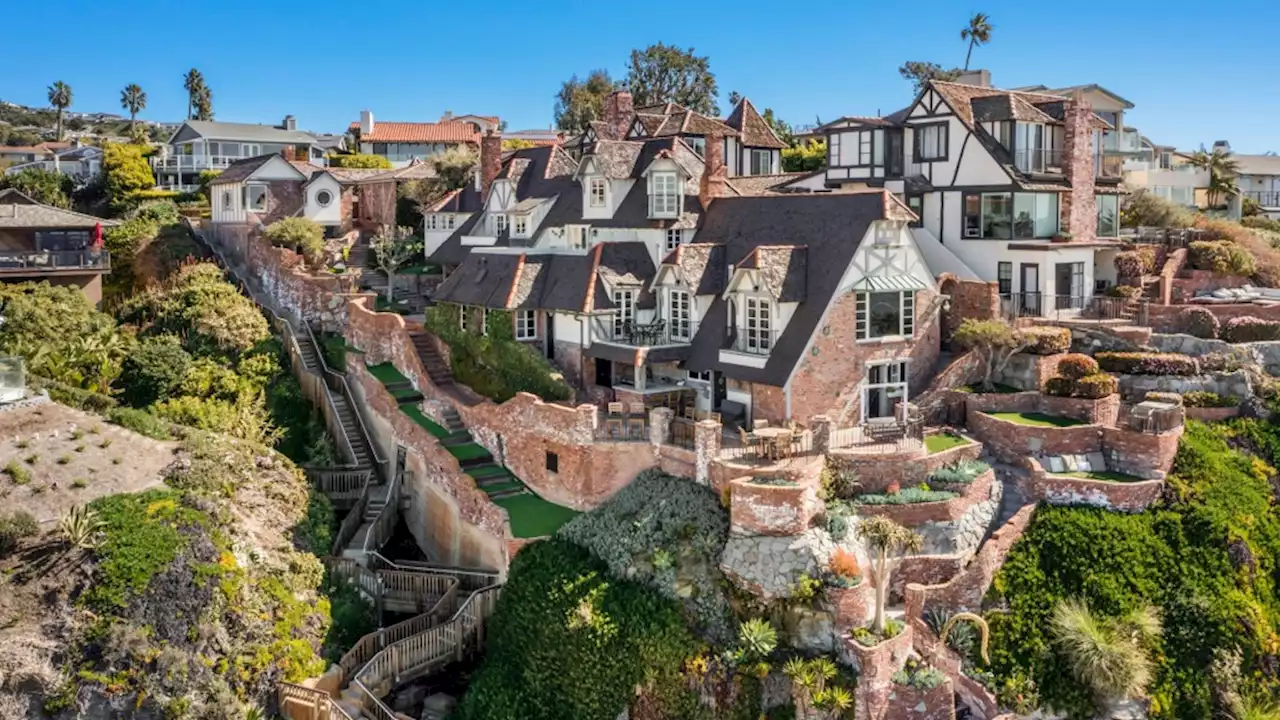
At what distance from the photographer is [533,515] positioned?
96.2 ft

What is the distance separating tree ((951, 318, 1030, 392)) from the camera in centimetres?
3144

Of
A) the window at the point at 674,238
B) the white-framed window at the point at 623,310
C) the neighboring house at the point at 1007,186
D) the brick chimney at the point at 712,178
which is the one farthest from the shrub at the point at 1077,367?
the white-framed window at the point at 623,310

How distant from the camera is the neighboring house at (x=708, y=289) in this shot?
29125mm

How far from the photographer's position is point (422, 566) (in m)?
29.9

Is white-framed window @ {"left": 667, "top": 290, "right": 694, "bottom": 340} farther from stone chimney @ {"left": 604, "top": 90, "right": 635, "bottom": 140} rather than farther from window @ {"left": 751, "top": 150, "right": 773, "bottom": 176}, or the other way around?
window @ {"left": 751, "top": 150, "right": 773, "bottom": 176}

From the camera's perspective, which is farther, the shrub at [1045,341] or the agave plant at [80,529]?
the shrub at [1045,341]

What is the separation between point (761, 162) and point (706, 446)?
2501 cm

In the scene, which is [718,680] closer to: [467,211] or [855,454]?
[855,454]

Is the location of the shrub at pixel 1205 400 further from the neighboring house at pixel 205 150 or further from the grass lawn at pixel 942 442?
the neighboring house at pixel 205 150

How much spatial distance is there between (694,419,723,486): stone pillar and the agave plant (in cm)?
1403

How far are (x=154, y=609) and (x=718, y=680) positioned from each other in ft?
41.6

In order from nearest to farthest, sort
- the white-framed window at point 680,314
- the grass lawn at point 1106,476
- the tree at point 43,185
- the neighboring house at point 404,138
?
the grass lawn at point 1106,476 < the white-framed window at point 680,314 < the tree at point 43,185 < the neighboring house at point 404,138

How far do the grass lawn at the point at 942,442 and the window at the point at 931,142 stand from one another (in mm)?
13355

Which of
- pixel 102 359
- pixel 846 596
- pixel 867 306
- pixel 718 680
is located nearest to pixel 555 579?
pixel 718 680
